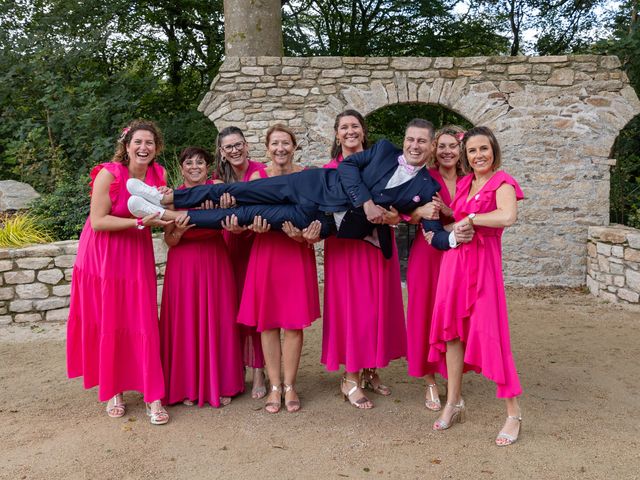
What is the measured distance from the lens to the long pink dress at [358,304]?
10.8 feet

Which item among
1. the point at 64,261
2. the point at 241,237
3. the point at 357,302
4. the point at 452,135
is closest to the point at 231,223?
the point at 241,237

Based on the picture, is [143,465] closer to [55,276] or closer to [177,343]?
[177,343]

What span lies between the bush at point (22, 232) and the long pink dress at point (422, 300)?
4.35m

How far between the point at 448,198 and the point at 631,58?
6.91 metres

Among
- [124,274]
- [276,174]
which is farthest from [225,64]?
[124,274]

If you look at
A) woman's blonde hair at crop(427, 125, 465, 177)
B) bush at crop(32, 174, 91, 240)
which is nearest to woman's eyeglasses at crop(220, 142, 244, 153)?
woman's blonde hair at crop(427, 125, 465, 177)

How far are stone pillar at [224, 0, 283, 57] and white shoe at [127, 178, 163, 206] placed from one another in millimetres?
4999

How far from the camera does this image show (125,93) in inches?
343

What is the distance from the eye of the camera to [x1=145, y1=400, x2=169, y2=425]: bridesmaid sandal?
10.3 feet

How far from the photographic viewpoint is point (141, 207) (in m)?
3.07

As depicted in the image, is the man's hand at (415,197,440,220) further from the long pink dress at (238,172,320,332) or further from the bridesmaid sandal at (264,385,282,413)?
the bridesmaid sandal at (264,385,282,413)

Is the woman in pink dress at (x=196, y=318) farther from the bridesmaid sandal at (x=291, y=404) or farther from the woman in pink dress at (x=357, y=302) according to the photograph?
the woman in pink dress at (x=357, y=302)

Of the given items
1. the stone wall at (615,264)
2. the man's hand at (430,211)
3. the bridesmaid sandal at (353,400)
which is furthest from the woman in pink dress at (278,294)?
the stone wall at (615,264)

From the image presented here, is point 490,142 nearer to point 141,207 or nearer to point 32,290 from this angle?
point 141,207
